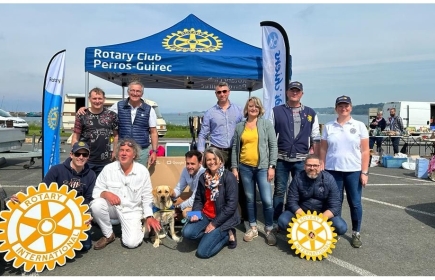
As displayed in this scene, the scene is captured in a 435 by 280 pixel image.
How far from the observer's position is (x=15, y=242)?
2912 millimetres

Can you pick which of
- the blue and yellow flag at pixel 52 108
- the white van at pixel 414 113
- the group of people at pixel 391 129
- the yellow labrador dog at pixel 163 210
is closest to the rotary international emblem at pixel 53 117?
the blue and yellow flag at pixel 52 108

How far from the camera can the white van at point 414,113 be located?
21906mm

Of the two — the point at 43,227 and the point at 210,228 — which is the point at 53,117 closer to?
the point at 43,227

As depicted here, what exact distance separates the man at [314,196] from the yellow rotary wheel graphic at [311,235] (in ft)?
0.38

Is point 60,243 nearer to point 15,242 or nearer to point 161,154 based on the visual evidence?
point 15,242

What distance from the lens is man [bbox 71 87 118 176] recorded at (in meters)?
3.93

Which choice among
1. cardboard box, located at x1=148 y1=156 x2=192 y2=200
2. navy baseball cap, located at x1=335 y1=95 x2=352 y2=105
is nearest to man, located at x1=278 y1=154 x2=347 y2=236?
navy baseball cap, located at x1=335 y1=95 x2=352 y2=105

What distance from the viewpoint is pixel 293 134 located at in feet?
12.4

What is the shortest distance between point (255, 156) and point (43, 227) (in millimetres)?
2205

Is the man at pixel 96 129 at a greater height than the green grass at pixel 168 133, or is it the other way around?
the man at pixel 96 129

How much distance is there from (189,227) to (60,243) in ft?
4.02

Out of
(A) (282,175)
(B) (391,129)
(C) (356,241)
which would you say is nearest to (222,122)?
(A) (282,175)

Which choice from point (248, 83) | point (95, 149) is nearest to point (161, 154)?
point (95, 149)

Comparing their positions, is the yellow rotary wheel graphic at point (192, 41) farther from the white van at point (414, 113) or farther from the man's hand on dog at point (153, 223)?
the white van at point (414, 113)
